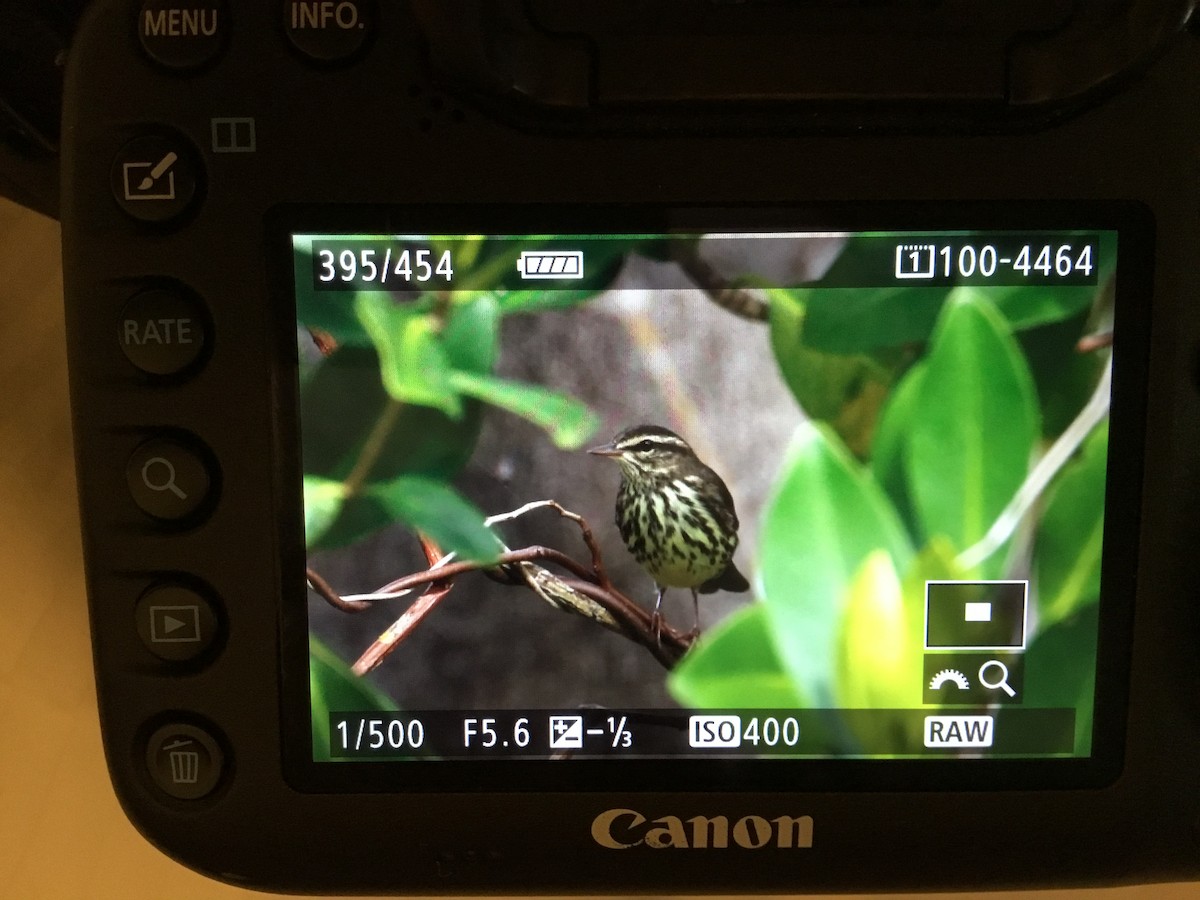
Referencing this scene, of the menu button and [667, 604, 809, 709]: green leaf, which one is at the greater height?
the menu button

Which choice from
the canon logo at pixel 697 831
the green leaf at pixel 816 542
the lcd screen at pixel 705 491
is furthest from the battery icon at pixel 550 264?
the canon logo at pixel 697 831

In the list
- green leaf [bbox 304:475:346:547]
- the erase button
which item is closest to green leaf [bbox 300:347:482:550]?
green leaf [bbox 304:475:346:547]

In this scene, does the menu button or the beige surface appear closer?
the menu button

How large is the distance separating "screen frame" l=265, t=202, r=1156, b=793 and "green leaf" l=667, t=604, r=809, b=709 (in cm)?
3

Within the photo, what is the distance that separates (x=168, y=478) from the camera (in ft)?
1.27

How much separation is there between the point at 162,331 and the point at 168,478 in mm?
56

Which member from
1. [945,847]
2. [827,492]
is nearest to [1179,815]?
[945,847]

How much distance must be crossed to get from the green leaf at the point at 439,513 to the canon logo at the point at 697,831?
123mm

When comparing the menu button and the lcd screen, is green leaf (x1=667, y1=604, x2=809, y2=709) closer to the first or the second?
the lcd screen

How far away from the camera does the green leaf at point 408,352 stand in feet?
1.26

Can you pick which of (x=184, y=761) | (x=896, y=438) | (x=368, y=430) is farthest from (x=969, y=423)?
(x=184, y=761)

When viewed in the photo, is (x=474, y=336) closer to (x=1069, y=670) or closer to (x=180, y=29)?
(x=180, y=29)

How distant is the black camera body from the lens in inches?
14.7

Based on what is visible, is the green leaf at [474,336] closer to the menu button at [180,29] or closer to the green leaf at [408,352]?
the green leaf at [408,352]
